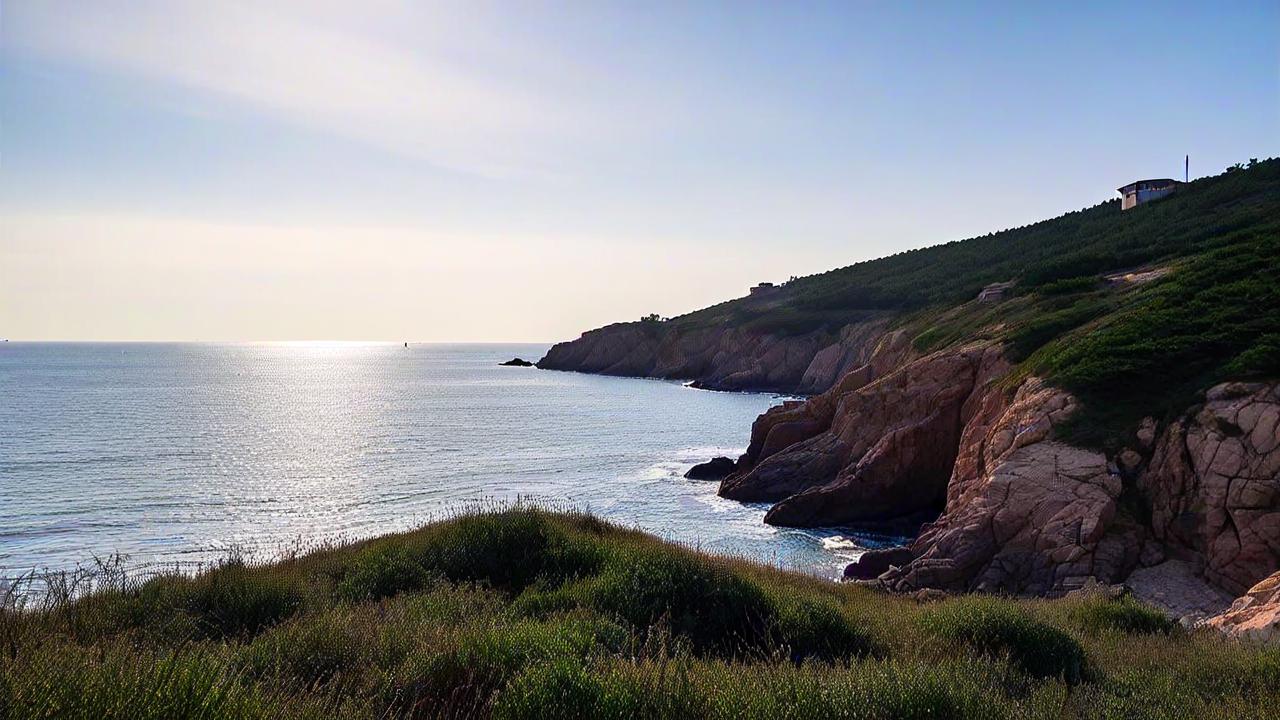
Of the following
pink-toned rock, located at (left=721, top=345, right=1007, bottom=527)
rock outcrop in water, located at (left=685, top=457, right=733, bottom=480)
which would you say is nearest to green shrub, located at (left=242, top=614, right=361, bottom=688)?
pink-toned rock, located at (left=721, top=345, right=1007, bottom=527)

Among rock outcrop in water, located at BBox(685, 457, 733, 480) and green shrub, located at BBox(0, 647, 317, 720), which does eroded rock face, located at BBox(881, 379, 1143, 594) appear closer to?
green shrub, located at BBox(0, 647, 317, 720)

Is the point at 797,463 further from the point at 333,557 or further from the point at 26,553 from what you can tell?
the point at 26,553

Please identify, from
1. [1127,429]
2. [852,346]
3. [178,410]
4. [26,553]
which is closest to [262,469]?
[26,553]

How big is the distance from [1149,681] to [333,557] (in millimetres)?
12194

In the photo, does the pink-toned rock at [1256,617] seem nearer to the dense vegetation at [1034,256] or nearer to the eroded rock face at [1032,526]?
the eroded rock face at [1032,526]

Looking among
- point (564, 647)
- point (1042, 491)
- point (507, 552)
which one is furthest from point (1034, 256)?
point (564, 647)

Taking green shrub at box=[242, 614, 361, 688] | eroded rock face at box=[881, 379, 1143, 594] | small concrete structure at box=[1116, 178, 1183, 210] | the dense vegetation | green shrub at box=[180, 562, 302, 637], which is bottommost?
eroded rock face at box=[881, 379, 1143, 594]

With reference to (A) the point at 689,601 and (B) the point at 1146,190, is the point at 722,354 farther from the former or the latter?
(A) the point at 689,601

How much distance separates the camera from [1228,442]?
52.9 ft

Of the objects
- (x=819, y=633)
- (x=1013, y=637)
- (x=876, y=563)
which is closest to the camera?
(x=1013, y=637)

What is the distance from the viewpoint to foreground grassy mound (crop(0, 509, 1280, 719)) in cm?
520

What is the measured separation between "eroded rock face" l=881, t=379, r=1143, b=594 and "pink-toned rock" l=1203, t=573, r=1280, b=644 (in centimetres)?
312

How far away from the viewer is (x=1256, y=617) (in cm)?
1148

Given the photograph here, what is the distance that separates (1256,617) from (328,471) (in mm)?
37109
